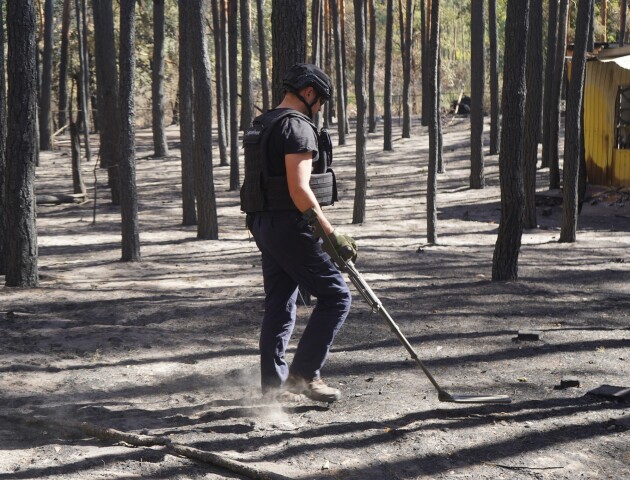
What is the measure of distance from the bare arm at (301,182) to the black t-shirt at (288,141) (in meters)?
0.04

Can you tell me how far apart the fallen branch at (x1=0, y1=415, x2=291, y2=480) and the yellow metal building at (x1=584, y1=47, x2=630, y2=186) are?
15056mm

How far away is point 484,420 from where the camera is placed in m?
5.18

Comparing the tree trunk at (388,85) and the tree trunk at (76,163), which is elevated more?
the tree trunk at (388,85)

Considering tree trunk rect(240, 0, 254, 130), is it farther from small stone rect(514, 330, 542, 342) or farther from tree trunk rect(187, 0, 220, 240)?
small stone rect(514, 330, 542, 342)

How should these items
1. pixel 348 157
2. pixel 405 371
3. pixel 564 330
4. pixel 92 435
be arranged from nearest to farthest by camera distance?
pixel 92 435 < pixel 405 371 < pixel 564 330 < pixel 348 157

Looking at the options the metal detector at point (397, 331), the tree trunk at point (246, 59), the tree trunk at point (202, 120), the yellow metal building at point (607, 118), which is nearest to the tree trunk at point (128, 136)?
the tree trunk at point (202, 120)

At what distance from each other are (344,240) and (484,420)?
1327mm

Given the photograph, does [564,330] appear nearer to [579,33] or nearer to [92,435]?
[92,435]

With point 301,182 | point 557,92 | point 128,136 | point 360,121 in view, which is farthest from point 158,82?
point 301,182

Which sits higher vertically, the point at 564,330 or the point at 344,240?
the point at 344,240

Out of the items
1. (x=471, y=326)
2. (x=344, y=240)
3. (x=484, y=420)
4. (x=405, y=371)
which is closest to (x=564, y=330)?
(x=471, y=326)

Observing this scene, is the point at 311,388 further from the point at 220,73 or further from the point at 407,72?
the point at 407,72

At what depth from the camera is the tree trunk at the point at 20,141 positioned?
9742mm

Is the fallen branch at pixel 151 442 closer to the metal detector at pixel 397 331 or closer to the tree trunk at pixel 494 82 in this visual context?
the metal detector at pixel 397 331
